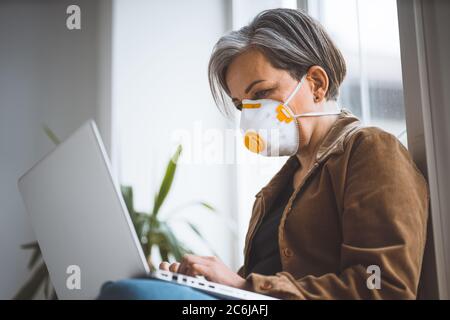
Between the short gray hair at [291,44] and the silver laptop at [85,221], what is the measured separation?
0.61 meters

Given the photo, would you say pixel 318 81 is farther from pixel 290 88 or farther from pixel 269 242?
pixel 269 242

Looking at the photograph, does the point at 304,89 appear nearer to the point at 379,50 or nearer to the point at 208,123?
the point at 379,50

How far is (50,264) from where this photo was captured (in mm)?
1062

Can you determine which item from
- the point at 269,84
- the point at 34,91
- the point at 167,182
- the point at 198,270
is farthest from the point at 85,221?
the point at 34,91

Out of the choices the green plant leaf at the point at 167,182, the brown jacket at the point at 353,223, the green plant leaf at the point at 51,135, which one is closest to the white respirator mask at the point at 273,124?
the brown jacket at the point at 353,223

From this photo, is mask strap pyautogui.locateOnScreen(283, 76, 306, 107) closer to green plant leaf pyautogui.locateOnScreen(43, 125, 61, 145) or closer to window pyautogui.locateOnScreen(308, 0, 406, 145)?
window pyautogui.locateOnScreen(308, 0, 406, 145)

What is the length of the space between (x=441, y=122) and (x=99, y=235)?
0.81 metres

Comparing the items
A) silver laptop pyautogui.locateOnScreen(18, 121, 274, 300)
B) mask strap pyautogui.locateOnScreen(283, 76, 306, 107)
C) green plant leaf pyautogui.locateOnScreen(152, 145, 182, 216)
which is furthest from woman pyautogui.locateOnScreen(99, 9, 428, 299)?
green plant leaf pyautogui.locateOnScreen(152, 145, 182, 216)

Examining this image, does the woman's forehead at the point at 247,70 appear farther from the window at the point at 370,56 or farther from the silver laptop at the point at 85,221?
the silver laptop at the point at 85,221

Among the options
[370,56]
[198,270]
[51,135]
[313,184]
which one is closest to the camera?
[198,270]

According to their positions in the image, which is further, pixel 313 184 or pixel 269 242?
pixel 269 242

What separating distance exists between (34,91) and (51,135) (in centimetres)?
22

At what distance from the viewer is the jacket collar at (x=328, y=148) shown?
1.16 metres

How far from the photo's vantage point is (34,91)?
196cm
